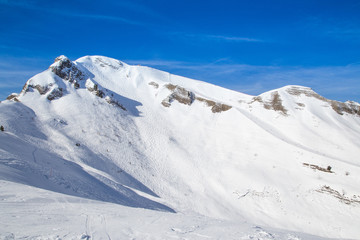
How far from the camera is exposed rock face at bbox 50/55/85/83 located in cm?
4662

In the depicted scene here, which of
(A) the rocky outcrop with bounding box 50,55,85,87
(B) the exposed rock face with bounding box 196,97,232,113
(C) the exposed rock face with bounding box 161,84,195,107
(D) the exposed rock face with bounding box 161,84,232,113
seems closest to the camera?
(A) the rocky outcrop with bounding box 50,55,85,87

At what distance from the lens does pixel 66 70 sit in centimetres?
4769

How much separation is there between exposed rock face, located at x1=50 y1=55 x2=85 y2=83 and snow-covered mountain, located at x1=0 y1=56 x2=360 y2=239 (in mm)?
282

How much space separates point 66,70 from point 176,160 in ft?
106


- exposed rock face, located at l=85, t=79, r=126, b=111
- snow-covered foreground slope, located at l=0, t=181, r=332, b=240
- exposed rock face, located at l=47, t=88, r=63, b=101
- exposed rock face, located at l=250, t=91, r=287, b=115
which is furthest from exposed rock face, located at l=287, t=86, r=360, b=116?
exposed rock face, located at l=47, t=88, r=63, b=101

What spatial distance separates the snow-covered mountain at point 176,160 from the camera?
10.3 meters

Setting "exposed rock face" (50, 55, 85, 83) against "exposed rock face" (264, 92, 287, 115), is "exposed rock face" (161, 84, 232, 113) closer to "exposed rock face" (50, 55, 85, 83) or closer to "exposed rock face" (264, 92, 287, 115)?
"exposed rock face" (264, 92, 287, 115)

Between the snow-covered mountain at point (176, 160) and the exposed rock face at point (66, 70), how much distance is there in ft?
0.92

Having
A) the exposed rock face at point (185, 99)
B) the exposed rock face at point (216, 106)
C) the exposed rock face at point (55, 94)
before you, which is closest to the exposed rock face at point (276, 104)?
the exposed rock face at point (216, 106)

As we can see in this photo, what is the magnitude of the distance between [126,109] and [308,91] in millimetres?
44753

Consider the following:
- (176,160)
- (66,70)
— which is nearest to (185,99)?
(176,160)

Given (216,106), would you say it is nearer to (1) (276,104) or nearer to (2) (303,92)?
(1) (276,104)

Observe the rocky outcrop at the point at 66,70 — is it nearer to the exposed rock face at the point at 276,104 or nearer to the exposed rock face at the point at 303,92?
the exposed rock face at the point at 276,104

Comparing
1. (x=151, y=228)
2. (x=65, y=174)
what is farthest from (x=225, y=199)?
(x=151, y=228)
